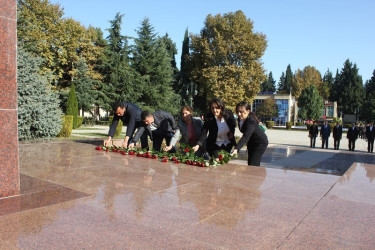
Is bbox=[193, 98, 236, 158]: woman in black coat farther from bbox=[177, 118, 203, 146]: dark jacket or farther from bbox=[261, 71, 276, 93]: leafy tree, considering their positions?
bbox=[261, 71, 276, 93]: leafy tree

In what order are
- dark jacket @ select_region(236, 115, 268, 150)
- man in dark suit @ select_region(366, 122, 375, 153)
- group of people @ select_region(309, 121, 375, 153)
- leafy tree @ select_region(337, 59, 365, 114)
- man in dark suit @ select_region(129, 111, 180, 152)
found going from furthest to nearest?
1. leafy tree @ select_region(337, 59, 365, 114)
2. group of people @ select_region(309, 121, 375, 153)
3. man in dark suit @ select_region(366, 122, 375, 153)
4. man in dark suit @ select_region(129, 111, 180, 152)
5. dark jacket @ select_region(236, 115, 268, 150)

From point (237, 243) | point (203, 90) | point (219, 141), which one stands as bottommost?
point (237, 243)

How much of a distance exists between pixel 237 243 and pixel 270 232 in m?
0.40

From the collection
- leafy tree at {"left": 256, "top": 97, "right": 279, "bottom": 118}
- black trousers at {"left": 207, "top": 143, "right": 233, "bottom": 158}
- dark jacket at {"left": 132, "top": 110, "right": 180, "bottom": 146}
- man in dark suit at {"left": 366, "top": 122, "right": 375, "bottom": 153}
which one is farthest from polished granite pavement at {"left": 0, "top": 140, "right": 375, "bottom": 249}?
leafy tree at {"left": 256, "top": 97, "right": 279, "bottom": 118}

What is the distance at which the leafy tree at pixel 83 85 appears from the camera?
33938mm

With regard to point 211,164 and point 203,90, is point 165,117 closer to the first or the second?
point 211,164

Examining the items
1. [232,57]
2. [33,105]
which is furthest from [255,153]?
[232,57]

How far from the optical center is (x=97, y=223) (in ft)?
9.14

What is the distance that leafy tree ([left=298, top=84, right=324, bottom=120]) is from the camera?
6469 cm

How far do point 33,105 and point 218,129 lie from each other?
967 centimetres

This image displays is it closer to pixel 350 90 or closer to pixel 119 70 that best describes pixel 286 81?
pixel 350 90

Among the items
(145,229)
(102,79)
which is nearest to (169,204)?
(145,229)

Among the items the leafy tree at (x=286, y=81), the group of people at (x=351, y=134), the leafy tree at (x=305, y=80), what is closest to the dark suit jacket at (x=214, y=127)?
the group of people at (x=351, y=134)

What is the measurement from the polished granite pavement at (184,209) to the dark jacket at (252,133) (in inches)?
20.0
